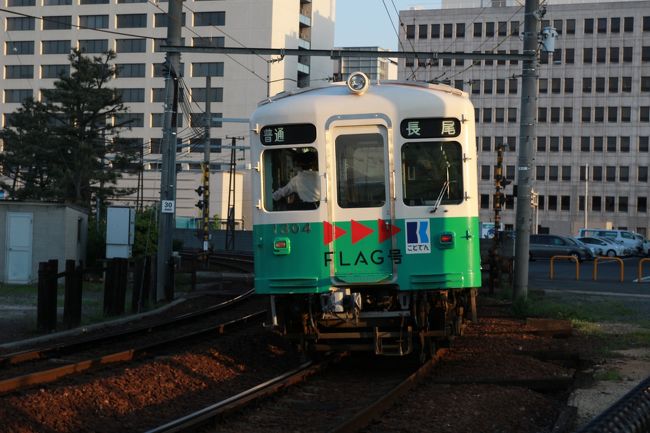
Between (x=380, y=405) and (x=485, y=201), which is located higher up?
(x=485, y=201)

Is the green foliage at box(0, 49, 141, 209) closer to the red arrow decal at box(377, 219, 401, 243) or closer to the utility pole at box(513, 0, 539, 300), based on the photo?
the utility pole at box(513, 0, 539, 300)

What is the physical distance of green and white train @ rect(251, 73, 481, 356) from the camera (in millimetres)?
10242

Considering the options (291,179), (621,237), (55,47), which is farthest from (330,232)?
(55,47)

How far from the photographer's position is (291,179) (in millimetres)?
10602

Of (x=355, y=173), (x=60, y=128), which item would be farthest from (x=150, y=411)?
(x=60, y=128)

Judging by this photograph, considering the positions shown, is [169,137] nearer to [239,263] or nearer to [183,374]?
[183,374]

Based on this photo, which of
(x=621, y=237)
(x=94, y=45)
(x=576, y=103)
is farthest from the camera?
(x=94, y=45)

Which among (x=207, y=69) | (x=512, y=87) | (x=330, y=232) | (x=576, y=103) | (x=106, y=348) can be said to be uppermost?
(x=207, y=69)

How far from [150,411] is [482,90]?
79.1 m

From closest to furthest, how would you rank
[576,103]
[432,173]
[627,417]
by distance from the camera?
[627,417] → [432,173] → [576,103]

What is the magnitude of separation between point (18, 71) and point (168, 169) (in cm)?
7177

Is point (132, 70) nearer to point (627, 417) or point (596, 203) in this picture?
point (596, 203)

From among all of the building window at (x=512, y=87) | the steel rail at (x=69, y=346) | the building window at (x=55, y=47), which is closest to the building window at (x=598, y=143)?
the building window at (x=512, y=87)

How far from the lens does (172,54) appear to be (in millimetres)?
20484
